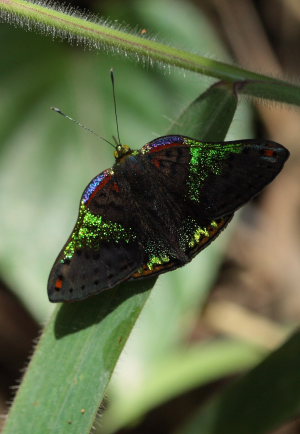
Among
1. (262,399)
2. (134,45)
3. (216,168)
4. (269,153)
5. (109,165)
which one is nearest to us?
(134,45)

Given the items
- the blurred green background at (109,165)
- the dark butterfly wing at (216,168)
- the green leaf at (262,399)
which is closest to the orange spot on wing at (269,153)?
the dark butterfly wing at (216,168)

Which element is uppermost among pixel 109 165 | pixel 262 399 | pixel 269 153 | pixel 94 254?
pixel 269 153

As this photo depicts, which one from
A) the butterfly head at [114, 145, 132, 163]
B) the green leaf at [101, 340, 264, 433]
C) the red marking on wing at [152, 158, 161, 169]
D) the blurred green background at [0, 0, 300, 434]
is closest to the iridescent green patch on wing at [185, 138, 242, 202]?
the red marking on wing at [152, 158, 161, 169]

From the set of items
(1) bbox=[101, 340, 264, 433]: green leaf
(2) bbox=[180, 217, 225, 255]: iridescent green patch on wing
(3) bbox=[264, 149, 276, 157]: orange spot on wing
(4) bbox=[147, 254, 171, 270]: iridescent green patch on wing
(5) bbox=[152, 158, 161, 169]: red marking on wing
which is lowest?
(1) bbox=[101, 340, 264, 433]: green leaf

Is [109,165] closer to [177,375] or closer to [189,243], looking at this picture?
[177,375]

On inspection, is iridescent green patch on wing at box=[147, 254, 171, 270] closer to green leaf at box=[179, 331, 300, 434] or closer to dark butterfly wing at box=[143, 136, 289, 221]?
dark butterfly wing at box=[143, 136, 289, 221]

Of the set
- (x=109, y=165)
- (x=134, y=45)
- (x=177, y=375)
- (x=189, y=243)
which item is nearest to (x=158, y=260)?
(x=189, y=243)

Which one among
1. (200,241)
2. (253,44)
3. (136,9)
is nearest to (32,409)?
(200,241)

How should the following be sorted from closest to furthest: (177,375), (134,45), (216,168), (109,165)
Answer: (134,45) < (216,168) < (177,375) < (109,165)
